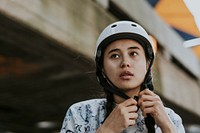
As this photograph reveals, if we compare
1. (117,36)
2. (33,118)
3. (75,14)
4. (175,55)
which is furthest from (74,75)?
(33,118)

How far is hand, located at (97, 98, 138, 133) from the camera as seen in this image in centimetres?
171

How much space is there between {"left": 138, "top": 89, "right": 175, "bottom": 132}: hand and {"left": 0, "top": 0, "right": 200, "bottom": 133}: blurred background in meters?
0.56

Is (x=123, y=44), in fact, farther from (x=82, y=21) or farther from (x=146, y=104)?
(x=82, y=21)

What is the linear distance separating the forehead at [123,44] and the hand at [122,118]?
319 millimetres

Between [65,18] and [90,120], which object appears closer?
[90,120]

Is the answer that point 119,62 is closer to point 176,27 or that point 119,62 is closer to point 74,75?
point 74,75

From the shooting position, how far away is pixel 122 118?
1713mm

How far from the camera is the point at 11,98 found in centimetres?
1174

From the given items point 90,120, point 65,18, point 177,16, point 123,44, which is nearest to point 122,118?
point 90,120

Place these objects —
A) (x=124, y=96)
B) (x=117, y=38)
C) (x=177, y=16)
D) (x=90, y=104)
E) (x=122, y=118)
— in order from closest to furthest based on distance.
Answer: (x=122, y=118) < (x=124, y=96) < (x=117, y=38) < (x=90, y=104) < (x=177, y=16)

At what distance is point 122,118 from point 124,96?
16 cm

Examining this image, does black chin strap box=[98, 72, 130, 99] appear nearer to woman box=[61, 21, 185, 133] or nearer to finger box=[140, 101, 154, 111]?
woman box=[61, 21, 185, 133]

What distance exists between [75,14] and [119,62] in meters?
4.32

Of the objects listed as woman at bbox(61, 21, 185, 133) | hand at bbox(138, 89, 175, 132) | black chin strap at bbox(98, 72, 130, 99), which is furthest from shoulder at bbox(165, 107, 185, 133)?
black chin strap at bbox(98, 72, 130, 99)
